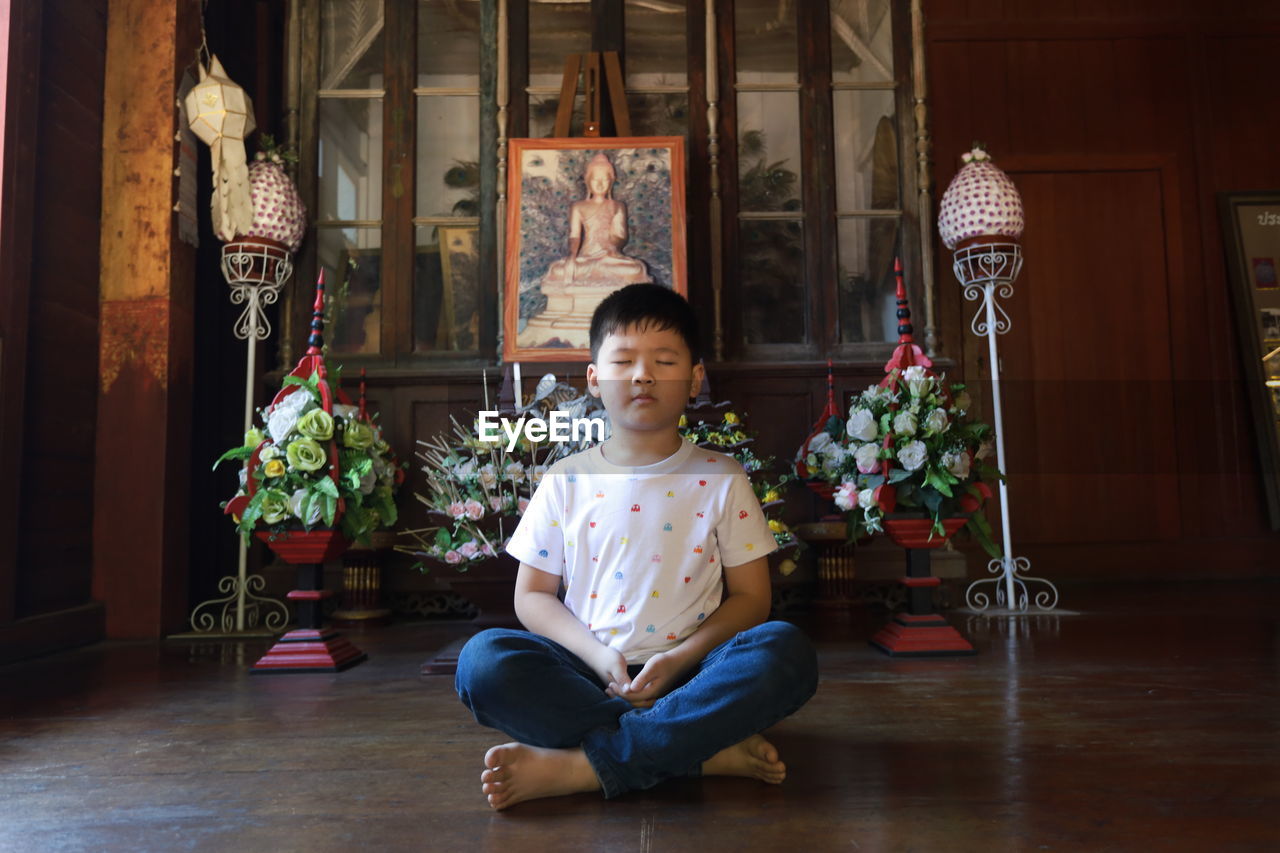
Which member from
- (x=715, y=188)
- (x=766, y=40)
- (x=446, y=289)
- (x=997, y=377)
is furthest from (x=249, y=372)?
(x=997, y=377)

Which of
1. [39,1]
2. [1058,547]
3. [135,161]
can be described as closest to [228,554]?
[135,161]

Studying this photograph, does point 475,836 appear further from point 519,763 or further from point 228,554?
point 228,554

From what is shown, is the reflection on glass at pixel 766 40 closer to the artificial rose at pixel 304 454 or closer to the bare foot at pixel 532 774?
the artificial rose at pixel 304 454

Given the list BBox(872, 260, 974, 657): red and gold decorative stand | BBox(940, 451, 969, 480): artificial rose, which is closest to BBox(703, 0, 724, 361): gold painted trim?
BBox(872, 260, 974, 657): red and gold decorative stand

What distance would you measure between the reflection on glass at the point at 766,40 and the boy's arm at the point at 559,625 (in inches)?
123

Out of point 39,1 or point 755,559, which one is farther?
point 39,1

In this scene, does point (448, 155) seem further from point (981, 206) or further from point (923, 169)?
point (981, 206)

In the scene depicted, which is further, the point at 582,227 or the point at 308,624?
the point at 582,227

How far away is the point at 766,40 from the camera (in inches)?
154

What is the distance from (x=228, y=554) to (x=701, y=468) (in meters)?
2.70

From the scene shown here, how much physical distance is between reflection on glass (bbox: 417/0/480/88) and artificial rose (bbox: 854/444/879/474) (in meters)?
2.51

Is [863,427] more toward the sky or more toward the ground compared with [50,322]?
Result: more toward the ground

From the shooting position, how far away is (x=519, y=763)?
119 centimetres

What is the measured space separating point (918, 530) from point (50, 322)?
2.76 m
